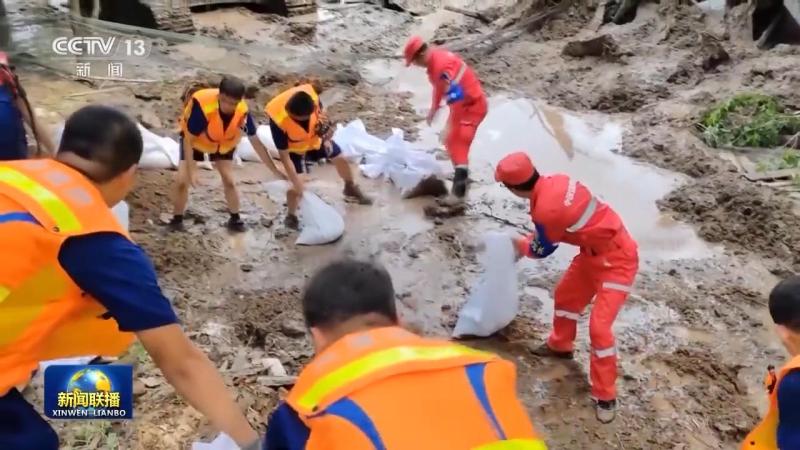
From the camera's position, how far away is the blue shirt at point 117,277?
188 cm

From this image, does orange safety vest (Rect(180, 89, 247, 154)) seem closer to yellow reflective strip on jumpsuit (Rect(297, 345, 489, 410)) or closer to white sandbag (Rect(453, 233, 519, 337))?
white sandbag (Rect(453, 233, 519, 337))

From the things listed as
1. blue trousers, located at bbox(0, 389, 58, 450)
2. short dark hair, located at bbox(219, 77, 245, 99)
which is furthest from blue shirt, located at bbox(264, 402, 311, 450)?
short dark hair, located at bbox(219, 77, 245, 99)

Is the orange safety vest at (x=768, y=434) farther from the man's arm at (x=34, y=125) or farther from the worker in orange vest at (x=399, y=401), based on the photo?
the man's arm at (x=34, y=125)

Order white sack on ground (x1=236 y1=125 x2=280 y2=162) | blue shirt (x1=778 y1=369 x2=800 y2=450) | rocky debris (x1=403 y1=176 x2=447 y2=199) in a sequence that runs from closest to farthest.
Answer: blue shirt (x1=778 y1=369 x2=800 y2=450) < rocky debris (x1=403 y1=176 x2=447 y2=199) < white sack on ground (x1=236 y1=125 x2=280 y2=162)

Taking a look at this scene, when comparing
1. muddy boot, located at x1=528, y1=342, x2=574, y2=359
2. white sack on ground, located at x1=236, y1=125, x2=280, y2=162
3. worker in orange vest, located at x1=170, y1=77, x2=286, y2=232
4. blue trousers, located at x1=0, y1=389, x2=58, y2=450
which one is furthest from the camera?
white sack on ground, located at x1=236, y1=125, x2=280, y2=162

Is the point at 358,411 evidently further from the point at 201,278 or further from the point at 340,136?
the point at 340,136

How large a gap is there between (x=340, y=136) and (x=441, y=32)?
6080 mm

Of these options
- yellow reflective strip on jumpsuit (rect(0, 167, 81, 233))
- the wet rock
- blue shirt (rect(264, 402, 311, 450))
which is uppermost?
yellow reflective strip on jumpsuit (rect(0, 167, 81, 233))

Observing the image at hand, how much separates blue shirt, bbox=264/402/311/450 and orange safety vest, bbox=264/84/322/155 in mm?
4181

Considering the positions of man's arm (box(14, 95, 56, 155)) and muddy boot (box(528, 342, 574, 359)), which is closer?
man's arm (box(14, 95, 56, 155))

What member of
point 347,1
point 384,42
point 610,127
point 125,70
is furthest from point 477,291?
point 347,1

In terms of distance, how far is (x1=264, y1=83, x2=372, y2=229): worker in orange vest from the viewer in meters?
5.70

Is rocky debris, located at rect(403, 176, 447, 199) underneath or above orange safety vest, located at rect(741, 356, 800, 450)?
underneath

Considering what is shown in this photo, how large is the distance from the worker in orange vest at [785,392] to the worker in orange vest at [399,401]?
1.00 meters
